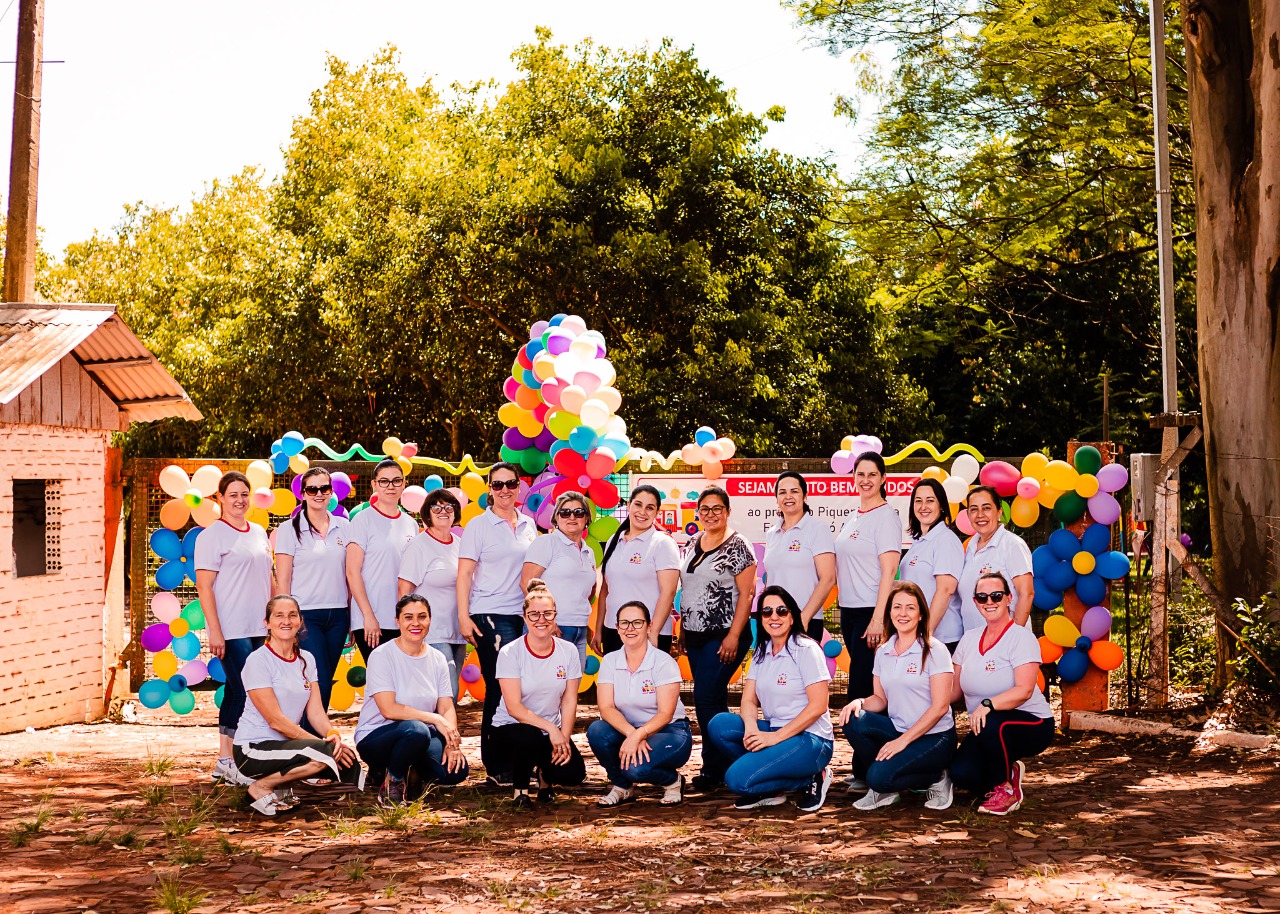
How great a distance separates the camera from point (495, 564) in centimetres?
720

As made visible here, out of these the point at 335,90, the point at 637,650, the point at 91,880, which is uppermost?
the point at 335,90

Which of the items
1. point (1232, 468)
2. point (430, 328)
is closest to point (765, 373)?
point (430, 328)

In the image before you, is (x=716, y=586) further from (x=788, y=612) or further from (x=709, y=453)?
(x=709, y=453)

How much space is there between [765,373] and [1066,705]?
1072 centimetres

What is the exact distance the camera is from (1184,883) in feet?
16.4

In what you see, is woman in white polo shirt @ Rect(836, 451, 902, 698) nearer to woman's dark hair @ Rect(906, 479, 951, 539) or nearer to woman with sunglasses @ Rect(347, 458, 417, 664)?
woman's dark hair @ Rect(906, 479, 951, 539)

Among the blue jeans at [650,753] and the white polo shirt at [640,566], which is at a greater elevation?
the white polo shirt at [640,566]

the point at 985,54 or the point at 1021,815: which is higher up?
the point at 985,54

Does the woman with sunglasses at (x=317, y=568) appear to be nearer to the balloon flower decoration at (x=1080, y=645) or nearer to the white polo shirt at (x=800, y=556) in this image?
the white polo shirt at (x=800, y=556)

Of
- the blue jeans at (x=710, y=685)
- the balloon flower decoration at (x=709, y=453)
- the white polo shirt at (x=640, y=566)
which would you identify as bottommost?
the blue jeans at (x=710, y=685)

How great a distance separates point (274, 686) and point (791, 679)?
2.54 meters

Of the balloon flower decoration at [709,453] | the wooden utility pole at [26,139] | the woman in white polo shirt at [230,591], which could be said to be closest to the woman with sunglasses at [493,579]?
the woman in white polo shirt at [230,591]

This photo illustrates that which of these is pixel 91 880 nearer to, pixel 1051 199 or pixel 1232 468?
pixel 1232 468

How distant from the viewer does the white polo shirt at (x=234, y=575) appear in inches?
273
